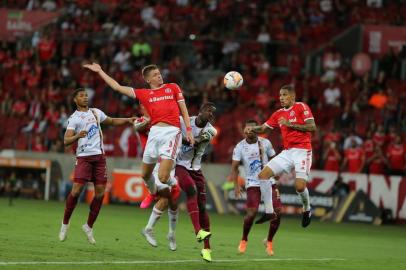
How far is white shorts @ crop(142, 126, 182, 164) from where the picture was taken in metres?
15.2

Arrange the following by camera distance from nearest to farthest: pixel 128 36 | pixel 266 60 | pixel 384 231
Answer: pixel 384 231, pixel 266 60, pixel 128 36

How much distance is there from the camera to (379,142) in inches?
1178

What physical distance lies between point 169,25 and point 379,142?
12319 mm

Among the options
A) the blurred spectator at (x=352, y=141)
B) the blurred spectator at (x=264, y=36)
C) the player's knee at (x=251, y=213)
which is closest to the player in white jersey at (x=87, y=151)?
the player's knee at (x=251, y=213)

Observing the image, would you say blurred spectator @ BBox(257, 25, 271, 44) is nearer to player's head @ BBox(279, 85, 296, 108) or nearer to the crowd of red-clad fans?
the crowd of red-clad fans

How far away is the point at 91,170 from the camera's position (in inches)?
675

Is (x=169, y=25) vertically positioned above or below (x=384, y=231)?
above

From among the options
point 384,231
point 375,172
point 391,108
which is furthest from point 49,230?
point 391,108

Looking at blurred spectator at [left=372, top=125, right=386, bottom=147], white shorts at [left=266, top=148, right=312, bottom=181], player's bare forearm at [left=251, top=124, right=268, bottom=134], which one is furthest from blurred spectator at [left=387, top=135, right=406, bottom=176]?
player's bare forearm at [left=251, top=124, right=268, bottom=134]

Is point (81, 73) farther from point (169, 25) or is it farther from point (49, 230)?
point (49, 230)

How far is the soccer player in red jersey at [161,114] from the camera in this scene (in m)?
15.2

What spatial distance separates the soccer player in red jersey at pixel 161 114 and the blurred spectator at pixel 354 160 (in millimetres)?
14908

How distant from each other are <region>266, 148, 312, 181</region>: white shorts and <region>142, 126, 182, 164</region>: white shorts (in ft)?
9.02

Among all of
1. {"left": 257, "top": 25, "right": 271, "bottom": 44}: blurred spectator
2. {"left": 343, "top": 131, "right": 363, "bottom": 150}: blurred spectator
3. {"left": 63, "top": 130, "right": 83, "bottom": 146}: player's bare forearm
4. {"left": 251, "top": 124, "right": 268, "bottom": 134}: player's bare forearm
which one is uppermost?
{"left": 257, "top": 25, "right": 271, "bottom": 44}: blurred spectator
